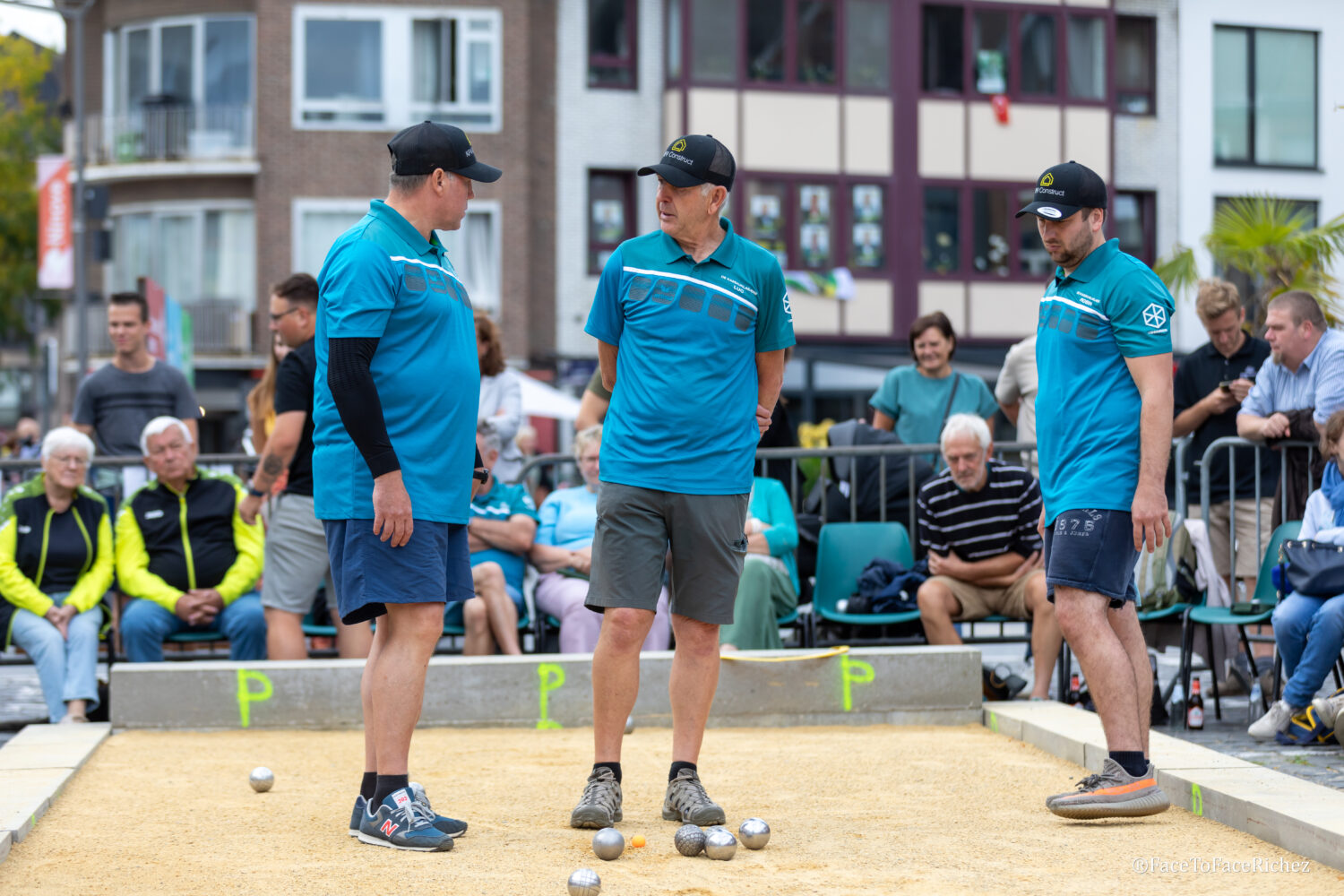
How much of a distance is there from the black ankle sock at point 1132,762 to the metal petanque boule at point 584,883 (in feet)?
6.87

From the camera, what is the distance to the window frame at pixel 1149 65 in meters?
29.9

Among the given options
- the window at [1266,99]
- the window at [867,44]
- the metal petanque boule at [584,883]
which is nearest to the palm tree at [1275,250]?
the metal petanque boule at [584,883]

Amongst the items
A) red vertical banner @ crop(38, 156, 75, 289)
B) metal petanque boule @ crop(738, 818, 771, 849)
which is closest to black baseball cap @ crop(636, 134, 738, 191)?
metal petanque boule @ crop(738, 818, 771, 849)

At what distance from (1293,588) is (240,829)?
484cm

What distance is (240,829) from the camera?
16.8 ft

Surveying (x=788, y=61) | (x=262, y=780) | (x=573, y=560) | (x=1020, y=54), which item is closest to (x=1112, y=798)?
(x=262, y=780)

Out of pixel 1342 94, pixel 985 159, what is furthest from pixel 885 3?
pixel 1342 94

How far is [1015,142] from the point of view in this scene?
2938cm

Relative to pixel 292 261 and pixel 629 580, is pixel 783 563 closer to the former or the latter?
pixel 629 580

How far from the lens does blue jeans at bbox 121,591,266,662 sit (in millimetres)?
8320

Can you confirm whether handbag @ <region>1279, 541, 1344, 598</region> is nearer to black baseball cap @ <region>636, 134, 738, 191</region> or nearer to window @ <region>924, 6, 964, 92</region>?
black baseball cap @ <region>636, 134, 738, 191</region>

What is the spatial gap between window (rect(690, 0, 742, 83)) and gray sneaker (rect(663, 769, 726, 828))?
940 inches

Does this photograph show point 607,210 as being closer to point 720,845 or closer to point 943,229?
point 943,229

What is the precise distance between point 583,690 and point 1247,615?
3252 millimetres
